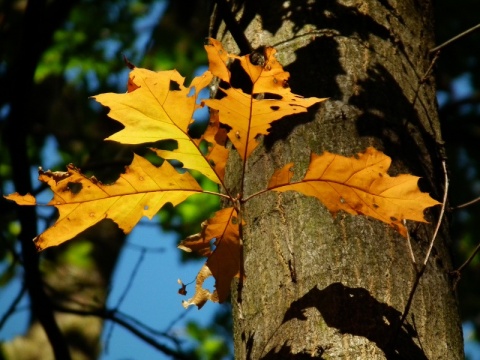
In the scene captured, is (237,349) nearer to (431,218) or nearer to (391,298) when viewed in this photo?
(391,298)

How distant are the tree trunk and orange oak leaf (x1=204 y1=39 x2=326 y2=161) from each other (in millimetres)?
155

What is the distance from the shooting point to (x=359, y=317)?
992 mm

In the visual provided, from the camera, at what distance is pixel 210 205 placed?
4.60 m

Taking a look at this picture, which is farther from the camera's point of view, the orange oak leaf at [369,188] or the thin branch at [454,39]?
the thin branch at [454,39]

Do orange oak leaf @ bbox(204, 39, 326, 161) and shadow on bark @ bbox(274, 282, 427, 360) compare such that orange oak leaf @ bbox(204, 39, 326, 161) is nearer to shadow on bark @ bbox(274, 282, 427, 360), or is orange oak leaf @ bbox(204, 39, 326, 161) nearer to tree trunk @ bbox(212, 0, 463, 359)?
tree trunk @ bbox(212, 0, 463, 359)

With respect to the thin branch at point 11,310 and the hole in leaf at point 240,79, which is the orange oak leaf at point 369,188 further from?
the thin branch at point 11,310

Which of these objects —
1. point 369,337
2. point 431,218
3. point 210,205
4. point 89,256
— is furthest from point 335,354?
point 89,256

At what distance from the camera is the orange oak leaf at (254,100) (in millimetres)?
1059

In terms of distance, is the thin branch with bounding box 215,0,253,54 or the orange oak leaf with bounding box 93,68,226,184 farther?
the thin branch with bounding box 215,0,253,54

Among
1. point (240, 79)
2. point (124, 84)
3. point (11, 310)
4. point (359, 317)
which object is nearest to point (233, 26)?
point (240, 79)

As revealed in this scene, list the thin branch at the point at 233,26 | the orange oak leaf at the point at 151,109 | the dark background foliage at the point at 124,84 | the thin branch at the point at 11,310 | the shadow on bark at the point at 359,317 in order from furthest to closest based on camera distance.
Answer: the dark background foliage at the point at 124,84
the thin branch at the point at 11,310
the thin branch at the point at 233,26
the orange oak leaf at the point at 151,109
the shadow on bark at the point at 359,317

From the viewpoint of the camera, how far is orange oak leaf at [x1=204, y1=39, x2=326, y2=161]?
1.06 m

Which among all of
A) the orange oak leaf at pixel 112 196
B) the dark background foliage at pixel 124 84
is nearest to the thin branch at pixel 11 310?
the dark background foliage at pixel 124 84

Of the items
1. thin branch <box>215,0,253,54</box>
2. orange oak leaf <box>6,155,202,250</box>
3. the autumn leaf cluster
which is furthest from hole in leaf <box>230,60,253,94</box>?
orange oak leaf <box>6,155,202,250</box>
